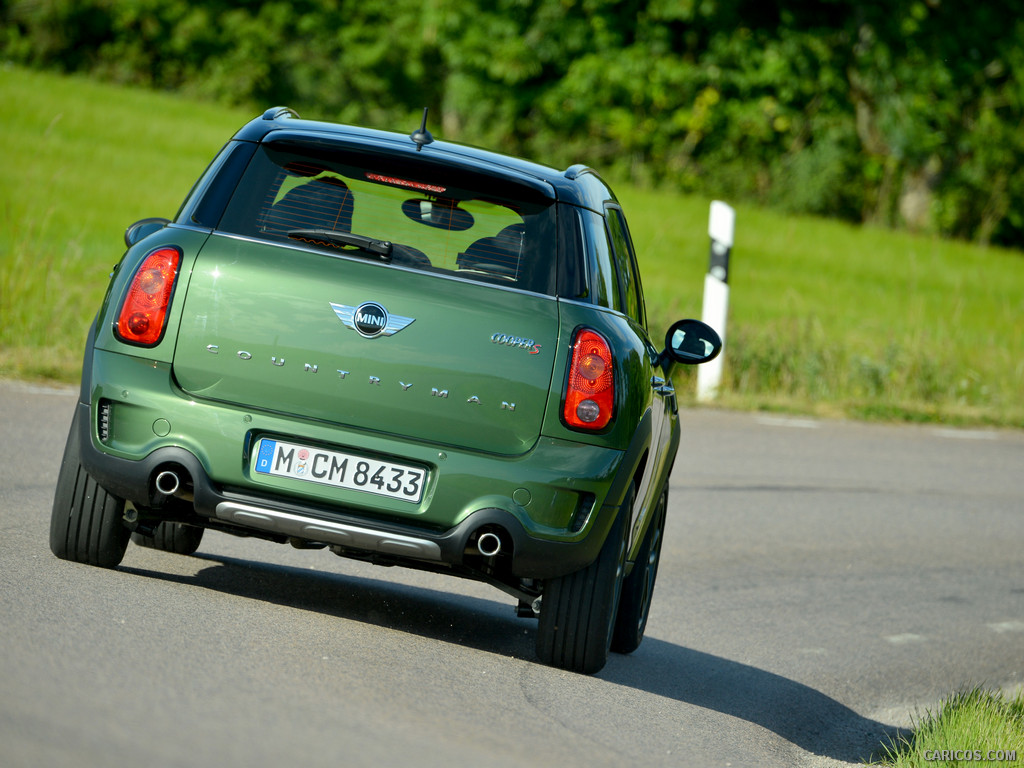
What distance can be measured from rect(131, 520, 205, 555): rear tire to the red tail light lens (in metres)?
1.72

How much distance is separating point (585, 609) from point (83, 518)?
1.82 metres

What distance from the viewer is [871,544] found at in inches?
385

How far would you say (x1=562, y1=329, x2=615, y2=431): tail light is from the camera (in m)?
4.89

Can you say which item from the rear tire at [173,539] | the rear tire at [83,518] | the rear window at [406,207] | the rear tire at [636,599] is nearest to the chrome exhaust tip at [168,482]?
the rear tire at [83,518]

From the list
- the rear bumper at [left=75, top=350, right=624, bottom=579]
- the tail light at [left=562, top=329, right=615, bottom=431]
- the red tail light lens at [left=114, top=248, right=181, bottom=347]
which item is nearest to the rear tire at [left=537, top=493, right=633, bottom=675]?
the rear bumper at [left=75, top=350, right=624, bottom=579]

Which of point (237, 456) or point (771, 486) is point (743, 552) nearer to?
point (771, 486)

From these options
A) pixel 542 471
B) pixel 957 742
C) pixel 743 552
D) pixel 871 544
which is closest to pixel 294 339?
pixel 542 471

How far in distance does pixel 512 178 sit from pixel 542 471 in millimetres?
1092

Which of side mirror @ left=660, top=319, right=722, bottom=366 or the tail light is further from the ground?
side mirror @ left=660, top=319, right=722, bottom=366

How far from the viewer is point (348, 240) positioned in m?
5.04

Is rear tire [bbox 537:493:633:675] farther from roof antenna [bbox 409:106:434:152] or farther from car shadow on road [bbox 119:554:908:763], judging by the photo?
roof antenna [bbox 409:106:434:152]

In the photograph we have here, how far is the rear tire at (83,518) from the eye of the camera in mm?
5215

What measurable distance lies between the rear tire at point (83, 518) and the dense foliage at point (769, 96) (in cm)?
3399

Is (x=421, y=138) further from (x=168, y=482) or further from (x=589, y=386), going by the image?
(x=168, y=482)
